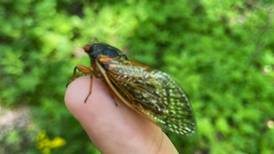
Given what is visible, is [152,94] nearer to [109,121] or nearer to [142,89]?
[142,89]

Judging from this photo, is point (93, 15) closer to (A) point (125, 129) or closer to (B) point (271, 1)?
(B) point (271, 1)

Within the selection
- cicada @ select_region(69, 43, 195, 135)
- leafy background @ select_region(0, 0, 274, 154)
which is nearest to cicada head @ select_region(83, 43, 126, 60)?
cicada @ select_region(69, 43, 195, 135)

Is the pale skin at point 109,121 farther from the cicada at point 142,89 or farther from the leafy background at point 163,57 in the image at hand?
the leafy background at point 163,57

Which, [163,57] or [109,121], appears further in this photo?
[163,57]

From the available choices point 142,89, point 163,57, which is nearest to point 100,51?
point 142,89

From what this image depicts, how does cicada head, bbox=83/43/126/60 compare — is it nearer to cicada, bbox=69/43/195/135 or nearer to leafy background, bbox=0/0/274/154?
cicada, bbox=69/43/195/135

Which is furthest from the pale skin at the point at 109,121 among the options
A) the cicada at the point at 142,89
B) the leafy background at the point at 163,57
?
the leafy background at the point at 163,57

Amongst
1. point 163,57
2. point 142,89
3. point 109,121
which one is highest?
point 163,57
